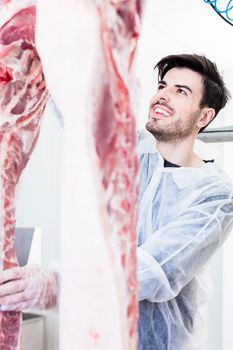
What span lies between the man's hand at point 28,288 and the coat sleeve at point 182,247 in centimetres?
80

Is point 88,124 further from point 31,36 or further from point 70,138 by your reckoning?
point 31,36

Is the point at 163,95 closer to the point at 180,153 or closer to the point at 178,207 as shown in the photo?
the point at 180,153

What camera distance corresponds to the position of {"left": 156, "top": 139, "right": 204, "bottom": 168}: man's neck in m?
1.92

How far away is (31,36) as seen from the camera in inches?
25.8

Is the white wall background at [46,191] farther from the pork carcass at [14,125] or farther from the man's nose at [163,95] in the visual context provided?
the pork carcass at [14,125]

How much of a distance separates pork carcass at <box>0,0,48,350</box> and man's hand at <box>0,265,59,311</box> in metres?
0.02

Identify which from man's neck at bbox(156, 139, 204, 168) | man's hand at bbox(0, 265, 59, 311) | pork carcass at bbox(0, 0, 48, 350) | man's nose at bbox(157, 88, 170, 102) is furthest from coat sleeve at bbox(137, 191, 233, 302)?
pork carcass at bbox(0, 0, 48, 350)

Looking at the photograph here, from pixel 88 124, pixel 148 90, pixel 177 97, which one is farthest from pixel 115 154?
pixel 148 90

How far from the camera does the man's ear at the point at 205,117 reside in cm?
189

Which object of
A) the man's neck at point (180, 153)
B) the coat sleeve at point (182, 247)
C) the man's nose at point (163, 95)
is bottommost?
the coat sleeve at point (182, 247)

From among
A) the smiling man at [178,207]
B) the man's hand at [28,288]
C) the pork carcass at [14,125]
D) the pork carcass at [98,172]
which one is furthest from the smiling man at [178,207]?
the pork carcass at [98,172]

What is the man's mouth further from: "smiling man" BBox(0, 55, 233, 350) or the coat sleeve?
the coat sleeve

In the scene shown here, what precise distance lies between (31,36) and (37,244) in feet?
6.97

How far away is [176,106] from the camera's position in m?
1.88
